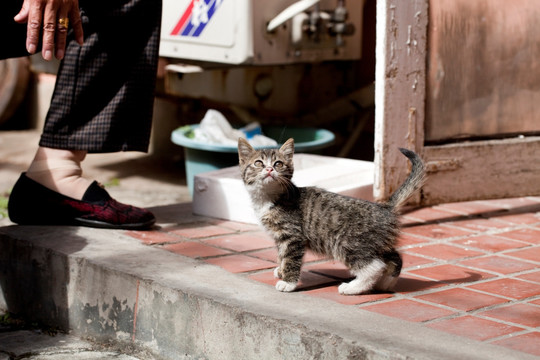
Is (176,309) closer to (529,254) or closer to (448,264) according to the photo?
(448,264)

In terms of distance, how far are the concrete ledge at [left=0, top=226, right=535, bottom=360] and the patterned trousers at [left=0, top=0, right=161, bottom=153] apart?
39cm

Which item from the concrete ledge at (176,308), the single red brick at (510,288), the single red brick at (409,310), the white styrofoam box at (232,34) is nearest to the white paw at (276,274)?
the concrete ledge at (176,308)

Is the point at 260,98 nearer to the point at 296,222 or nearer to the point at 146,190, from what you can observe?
the point at 146,190

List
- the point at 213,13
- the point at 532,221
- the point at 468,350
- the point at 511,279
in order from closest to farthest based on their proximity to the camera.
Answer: the point at 468,350 < the point at 511,279 < the point at 532,221 < the point at 213,13

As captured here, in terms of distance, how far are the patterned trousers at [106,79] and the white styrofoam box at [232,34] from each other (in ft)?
3.47

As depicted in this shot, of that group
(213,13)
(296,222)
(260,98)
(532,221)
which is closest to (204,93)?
(260,98)

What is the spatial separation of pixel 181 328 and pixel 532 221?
1.90 meters

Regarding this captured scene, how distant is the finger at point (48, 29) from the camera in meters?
2.61

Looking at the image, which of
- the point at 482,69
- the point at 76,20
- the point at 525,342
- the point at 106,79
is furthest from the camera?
the point at 482,69

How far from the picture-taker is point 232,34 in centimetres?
423

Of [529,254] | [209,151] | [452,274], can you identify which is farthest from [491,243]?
[209,151]

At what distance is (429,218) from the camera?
3615mm

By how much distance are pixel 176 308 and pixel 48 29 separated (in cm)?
102

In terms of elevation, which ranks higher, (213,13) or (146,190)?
(213,13)
